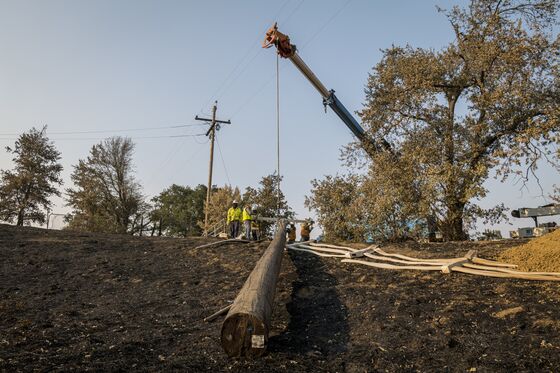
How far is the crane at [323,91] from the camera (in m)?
13.6

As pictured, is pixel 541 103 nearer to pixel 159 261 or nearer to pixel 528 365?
pixel 528 365

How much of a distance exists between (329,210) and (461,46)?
9.44 m

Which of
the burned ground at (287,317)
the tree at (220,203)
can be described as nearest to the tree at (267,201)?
the tree at (220,203)

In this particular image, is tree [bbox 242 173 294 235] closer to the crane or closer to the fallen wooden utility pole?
the crane

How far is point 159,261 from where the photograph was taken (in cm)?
1041

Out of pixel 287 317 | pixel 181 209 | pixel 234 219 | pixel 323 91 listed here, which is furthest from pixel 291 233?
pixel 181 209

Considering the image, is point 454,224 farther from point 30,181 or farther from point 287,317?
point 30,181

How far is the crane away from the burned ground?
600cm

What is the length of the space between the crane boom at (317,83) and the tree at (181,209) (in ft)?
110

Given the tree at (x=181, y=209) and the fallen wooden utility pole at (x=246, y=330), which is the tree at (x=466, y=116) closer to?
the fallen wooden utility pole at (x=246, y=330)

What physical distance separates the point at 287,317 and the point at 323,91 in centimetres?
1106

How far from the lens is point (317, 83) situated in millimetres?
15688

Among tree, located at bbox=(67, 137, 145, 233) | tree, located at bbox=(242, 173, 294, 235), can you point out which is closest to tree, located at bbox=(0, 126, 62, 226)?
tree, located at bbox=(67, 137, 145, 233)

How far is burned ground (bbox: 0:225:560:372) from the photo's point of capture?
482cm
